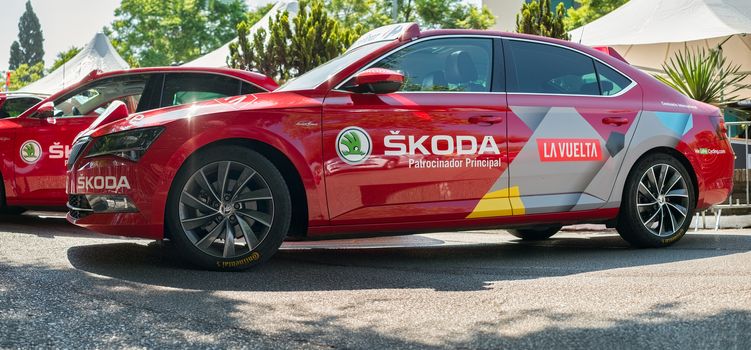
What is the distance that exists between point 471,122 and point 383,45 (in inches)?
30.7

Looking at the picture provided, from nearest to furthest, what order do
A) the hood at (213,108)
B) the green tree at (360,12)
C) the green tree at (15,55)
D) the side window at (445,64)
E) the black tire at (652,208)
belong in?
the hood at (213,108) → the side window at (445,64) → the black tire at (652,208) → the green tree at (360,12) → the green tree at (15,55)

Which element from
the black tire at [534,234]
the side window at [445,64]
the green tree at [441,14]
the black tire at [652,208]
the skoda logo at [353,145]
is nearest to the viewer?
the skoda logo at [353,145]

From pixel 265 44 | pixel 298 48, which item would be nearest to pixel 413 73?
pixel 298 48

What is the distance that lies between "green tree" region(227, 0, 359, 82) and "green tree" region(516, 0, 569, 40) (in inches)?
142

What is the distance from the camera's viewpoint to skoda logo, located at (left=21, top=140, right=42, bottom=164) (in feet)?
29.3

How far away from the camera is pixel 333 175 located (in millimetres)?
5910

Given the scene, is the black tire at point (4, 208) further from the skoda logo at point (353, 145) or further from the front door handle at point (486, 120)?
the front door handle at point (486, 120)

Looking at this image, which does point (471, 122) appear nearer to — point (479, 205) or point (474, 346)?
point (479, 205)

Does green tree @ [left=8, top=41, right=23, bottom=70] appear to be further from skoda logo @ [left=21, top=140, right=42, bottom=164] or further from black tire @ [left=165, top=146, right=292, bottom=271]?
black tire @ [left=165, top=146, right=292, bottom=271]

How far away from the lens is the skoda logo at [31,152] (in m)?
8.95

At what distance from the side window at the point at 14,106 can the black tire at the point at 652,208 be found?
673 cm

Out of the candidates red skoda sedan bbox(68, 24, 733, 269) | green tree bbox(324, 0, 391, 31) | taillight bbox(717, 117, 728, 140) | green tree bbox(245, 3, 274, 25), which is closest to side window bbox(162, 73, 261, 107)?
red skoda sedan bbox(68, 24, 733, 269)

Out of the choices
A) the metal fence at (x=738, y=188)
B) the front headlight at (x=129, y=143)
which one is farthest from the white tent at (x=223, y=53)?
the front headlight at (x=129, y=143)

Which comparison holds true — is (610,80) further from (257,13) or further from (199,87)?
(257,13)
